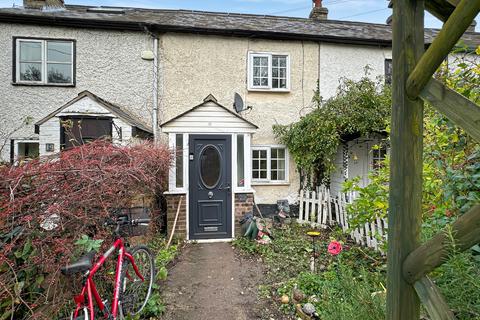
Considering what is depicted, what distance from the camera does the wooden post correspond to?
1.18 m

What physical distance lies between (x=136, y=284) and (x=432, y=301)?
3766 mm

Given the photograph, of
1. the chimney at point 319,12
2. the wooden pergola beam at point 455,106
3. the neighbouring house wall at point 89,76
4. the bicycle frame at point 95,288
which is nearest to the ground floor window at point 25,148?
the neighbouring house wall at point 89,76

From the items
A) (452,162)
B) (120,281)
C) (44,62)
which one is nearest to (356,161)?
(452,162)

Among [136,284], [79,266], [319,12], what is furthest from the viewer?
[319,12]

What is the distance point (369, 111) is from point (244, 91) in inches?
152

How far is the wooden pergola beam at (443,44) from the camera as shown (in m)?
0.94

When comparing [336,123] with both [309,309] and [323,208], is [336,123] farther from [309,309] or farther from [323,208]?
[309,309]

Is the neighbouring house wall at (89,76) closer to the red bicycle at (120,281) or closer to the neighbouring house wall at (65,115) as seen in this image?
the neighbouring house wall at (65,115)

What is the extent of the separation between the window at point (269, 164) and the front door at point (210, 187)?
2.19 m

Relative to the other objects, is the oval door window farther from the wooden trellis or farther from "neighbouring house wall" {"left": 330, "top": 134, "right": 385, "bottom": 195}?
the wooden trellis

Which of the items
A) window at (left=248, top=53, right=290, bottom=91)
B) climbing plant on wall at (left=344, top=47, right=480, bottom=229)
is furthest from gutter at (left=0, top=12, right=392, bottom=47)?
climbing plant on wall at (left=344, top=47, right=480, bottom=229)

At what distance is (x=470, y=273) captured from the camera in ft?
4.13

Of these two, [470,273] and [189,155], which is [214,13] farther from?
[470,273]

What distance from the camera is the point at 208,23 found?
944 cm
